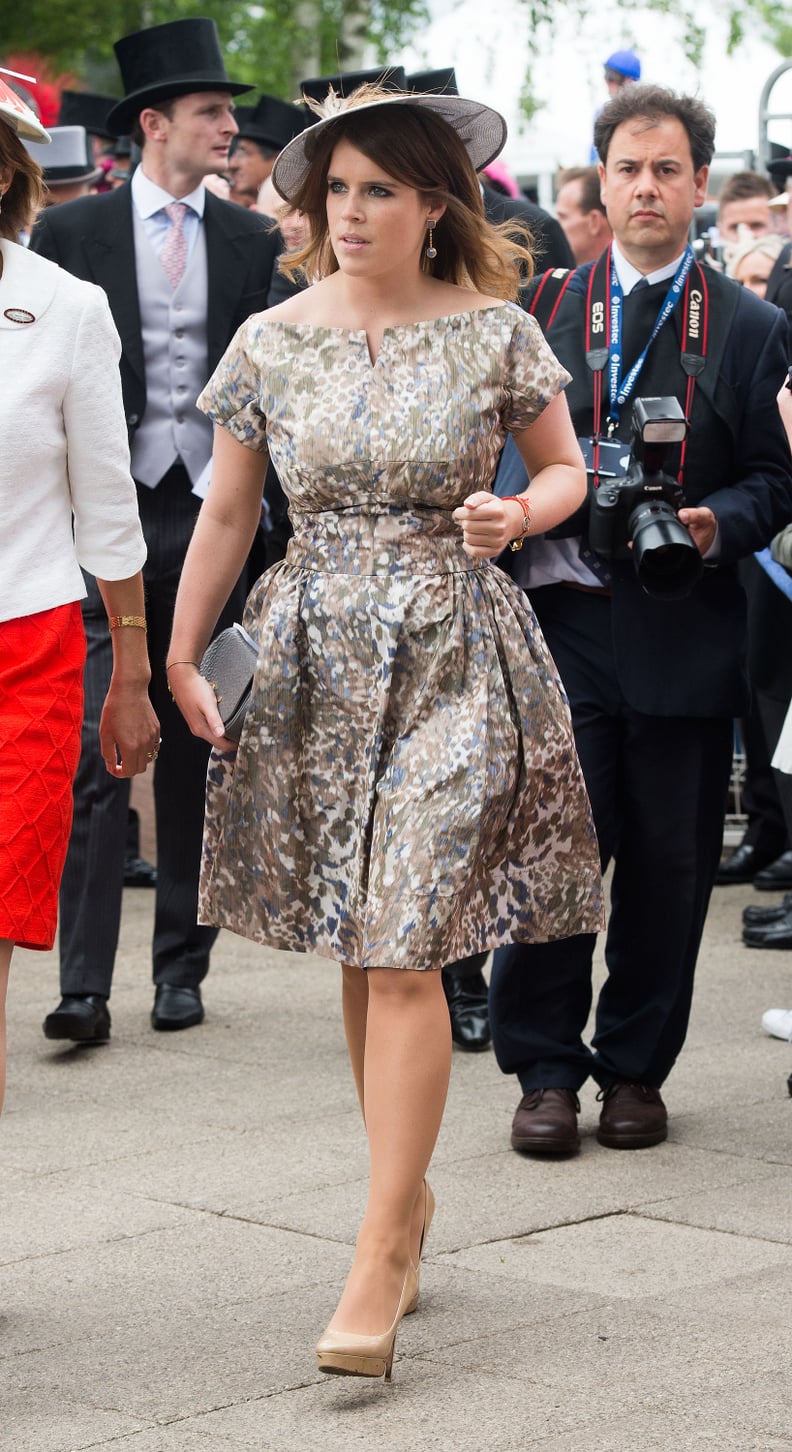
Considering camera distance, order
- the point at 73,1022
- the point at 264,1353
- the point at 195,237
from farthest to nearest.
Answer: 1. the point at 195,237
2. the point at 73,1022
3. the point at 264,1353

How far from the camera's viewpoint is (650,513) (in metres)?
4.52

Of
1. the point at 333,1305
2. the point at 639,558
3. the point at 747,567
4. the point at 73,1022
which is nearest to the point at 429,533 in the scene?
the point at 639,558

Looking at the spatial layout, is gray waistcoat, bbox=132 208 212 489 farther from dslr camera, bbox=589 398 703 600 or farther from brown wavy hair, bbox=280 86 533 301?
brown wavy hair, bbox=280 86 533 301

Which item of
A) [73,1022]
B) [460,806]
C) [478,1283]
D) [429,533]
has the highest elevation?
[429,533]

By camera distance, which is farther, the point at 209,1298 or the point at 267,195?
the point at 267,195

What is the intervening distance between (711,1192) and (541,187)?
1199cm

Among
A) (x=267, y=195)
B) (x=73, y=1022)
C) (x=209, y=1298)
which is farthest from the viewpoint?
(x=267, y=195)

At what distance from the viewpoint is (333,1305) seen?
12.5 ft

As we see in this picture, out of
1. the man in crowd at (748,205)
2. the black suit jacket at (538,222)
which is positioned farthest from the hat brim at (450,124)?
the man in crowd at (748,205)

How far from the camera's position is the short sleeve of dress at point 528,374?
12.5 ft

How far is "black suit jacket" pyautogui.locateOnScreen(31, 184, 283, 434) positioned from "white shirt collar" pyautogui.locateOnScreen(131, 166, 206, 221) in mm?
31

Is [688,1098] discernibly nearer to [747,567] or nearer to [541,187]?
[747,567]

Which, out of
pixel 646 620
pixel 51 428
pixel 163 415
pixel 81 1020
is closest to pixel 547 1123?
pixel 646 620

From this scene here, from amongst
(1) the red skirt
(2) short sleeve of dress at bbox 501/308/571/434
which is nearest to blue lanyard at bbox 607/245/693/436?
(2) short sleeve of dress at bbox 501/308/571/434
